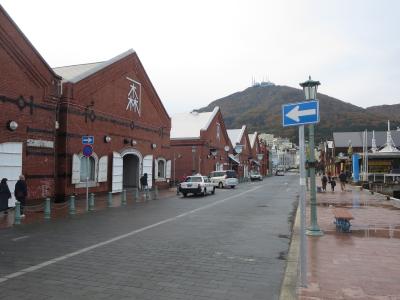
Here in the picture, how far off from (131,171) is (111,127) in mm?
5843

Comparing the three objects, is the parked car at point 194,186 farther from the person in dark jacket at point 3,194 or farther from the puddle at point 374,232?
the puddle at point 374,232

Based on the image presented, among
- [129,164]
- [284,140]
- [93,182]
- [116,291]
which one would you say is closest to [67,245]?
[116,291]

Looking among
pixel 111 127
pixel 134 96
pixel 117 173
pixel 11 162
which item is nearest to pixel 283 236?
pixel 11 162

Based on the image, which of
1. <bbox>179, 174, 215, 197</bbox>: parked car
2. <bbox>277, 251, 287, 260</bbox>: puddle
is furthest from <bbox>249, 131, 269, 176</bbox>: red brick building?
<bbox>277, 251, 287, 260</bbox>: puddle

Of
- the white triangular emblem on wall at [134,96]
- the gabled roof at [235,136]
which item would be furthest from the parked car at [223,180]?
the gabled roof at [235,136]

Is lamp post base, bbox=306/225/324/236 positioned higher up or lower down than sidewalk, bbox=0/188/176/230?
higher up

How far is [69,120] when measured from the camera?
2222 cm

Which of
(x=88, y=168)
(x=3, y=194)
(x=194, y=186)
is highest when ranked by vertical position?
(x=88, y=168)

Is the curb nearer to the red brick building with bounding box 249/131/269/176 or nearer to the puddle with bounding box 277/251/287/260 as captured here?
the puddle with bounding box 277/251/287/260

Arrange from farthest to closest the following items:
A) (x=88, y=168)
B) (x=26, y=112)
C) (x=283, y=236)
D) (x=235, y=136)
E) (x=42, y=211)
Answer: (x=235, y=136), (x=88, y=168), (x=26, y=112), (x=42, y=211), (x=283, y=236)

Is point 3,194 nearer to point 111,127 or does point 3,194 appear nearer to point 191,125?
point 111,127

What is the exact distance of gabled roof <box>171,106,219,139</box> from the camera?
159 feet

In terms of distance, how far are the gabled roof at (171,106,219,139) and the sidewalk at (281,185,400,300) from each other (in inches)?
1380

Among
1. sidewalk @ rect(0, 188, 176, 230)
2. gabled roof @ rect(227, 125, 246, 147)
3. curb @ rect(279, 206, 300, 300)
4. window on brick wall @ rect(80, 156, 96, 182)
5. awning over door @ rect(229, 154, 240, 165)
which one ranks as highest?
gabled roof @ rect(227, 125, 246, 147)
